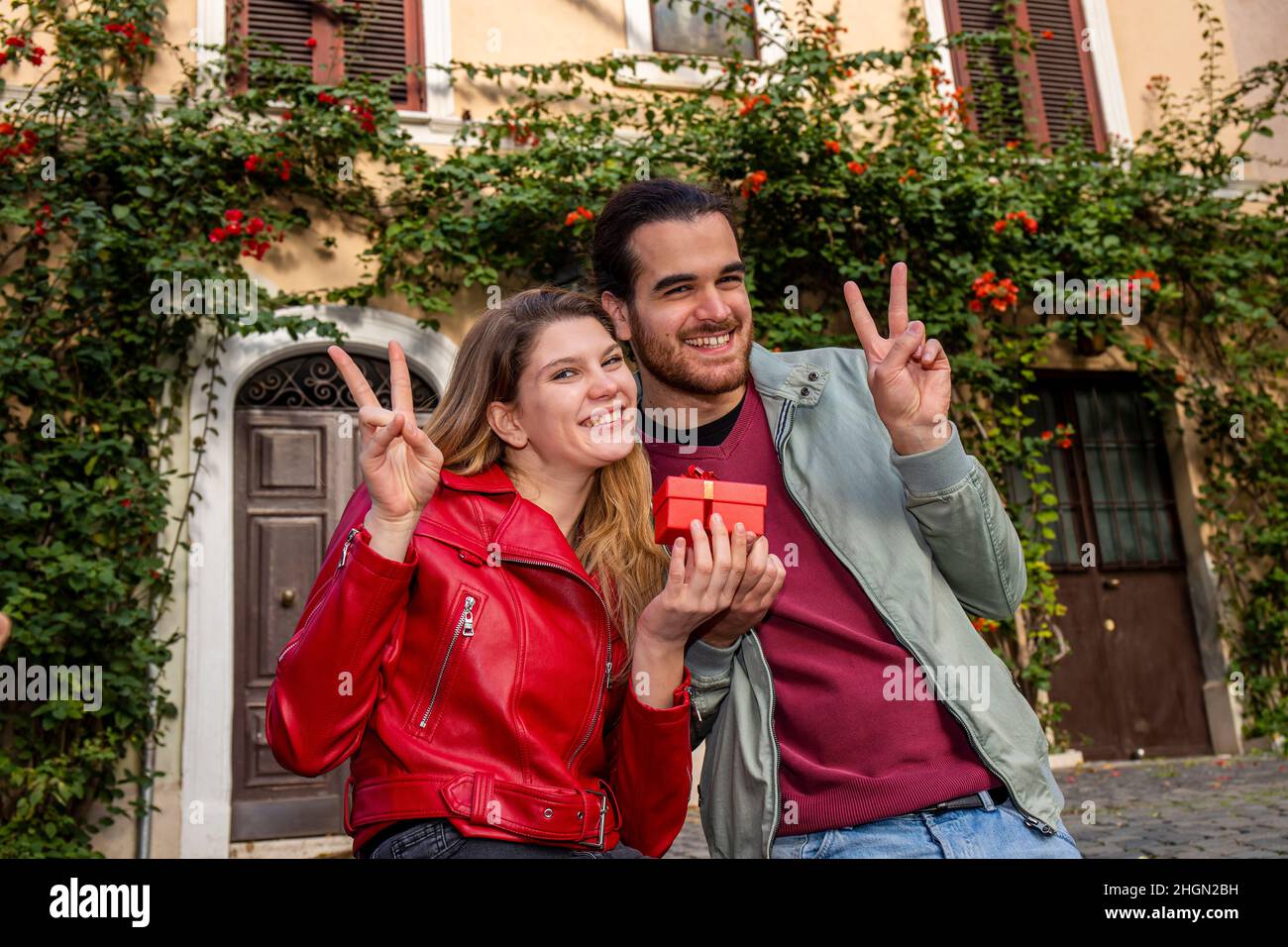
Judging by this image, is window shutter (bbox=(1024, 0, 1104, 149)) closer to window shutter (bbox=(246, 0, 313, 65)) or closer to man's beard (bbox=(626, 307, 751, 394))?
window shutter (bbox=(246, 0, 313, 65))

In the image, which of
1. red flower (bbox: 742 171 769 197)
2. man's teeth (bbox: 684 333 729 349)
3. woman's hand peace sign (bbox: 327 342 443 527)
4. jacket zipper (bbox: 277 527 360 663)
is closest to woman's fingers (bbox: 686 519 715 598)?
woman's hand peace sign (bbox: 327 342 443 527)

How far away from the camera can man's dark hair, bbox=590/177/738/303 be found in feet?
8.04

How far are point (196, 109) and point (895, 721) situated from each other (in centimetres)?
650

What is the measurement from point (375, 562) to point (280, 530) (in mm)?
5476

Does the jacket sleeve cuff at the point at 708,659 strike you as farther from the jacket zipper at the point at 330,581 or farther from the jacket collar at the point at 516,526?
the jacket zipper at the point at 330,581

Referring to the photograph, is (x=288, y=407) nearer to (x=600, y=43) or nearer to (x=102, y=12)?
(x=102, y=12)

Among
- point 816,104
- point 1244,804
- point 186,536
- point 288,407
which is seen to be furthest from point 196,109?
point 1244,804

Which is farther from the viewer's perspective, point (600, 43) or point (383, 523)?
point (600, 43)

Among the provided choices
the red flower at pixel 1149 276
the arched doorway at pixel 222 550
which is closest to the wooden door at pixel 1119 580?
the red flower at pixel 1149 276

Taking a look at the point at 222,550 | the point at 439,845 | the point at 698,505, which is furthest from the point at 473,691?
the point at 222,550

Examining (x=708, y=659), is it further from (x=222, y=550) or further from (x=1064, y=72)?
(x=1064, y=72)

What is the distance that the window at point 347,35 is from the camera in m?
7.55

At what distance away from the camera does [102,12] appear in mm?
6844

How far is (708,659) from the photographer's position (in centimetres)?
196
